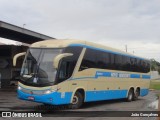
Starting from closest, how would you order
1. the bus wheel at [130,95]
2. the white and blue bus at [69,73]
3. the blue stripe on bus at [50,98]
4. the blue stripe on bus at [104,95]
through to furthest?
the blue stripe on bus at [50,98], the white and blue bus at [69,73], the blue stripe on bus at [104,95], the bus wheel at [130,95]

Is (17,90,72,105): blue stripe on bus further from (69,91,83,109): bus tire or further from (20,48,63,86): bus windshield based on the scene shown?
(69,91,83,109): bus tire

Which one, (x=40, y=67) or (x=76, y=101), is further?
(x=76, y=101)

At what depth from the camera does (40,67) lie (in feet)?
49.9

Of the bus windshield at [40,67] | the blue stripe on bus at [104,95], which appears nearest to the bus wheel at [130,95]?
the blue stripe on bus at [104,95]

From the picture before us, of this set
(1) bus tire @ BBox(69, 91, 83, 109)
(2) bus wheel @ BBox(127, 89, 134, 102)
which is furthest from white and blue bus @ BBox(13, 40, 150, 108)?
(2) bus wheel @ BBox(127, 89, 134, 102)

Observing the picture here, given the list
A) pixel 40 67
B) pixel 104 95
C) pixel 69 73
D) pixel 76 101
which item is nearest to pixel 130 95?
pixel 104 95

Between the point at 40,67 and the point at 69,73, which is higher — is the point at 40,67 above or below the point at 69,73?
above

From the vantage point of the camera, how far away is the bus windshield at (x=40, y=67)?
49.2 feet

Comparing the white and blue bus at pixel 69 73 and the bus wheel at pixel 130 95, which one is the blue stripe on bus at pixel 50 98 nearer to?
the white and blue bus at pixel 69 73

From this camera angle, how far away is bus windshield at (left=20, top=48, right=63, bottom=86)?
1501 cm

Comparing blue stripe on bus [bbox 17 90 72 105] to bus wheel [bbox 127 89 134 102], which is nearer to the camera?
blue stripe on bus [bbox 17 90 72 105]

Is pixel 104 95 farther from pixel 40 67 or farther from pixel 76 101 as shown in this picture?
pixel 40 67

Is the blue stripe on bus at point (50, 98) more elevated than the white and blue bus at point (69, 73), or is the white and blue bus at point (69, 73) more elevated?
the white and blue bus at point (69, 73)

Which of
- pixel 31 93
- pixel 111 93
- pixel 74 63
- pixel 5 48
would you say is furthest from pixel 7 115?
pixel 5 48
